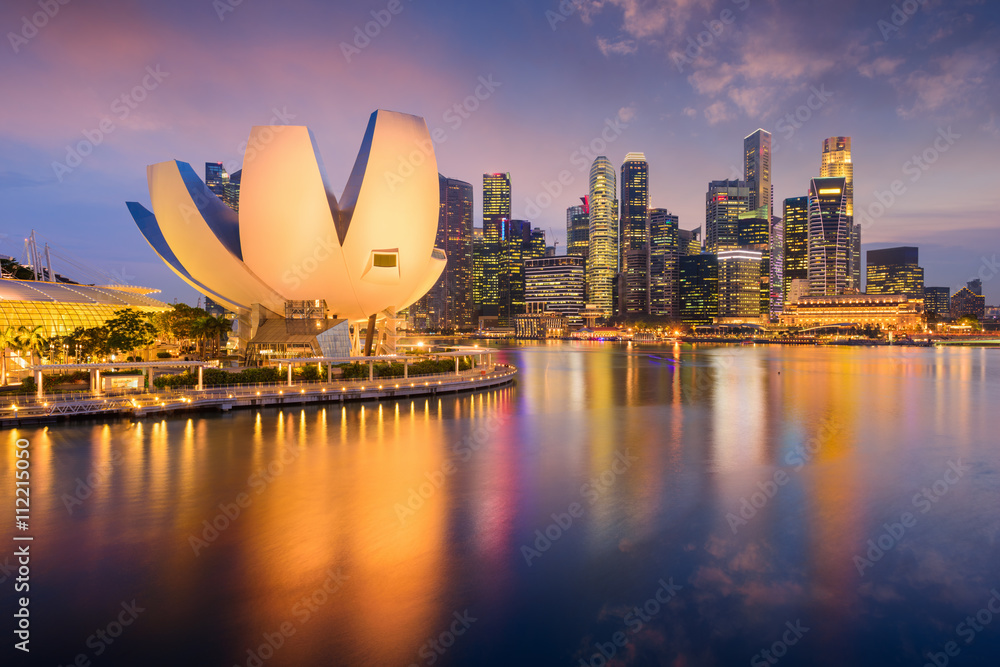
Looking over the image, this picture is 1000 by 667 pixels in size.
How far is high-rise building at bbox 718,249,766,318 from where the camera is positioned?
637 ft

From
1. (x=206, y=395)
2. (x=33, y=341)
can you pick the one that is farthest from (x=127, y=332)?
(x=206, y=395)

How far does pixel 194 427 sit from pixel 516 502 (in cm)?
1425

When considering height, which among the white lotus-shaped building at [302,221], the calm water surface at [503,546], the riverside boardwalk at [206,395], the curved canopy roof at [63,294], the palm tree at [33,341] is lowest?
the calm water surface at [503,546]

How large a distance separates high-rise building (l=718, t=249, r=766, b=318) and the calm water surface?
187 meters

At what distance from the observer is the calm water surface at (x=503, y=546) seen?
7395mm

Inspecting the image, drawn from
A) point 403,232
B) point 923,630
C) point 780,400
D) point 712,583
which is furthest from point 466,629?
point 780,400

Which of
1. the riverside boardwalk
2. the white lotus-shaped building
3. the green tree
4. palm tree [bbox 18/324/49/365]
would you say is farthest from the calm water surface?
the white lotus-shaped building

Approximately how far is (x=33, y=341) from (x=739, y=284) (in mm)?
200790

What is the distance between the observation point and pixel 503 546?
1026 cm

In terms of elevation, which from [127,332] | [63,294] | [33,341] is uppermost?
[63,294]

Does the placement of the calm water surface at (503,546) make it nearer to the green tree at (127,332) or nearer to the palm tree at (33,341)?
the palm tree at (33,341)

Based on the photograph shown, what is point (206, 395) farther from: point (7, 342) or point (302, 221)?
point (302, 221)

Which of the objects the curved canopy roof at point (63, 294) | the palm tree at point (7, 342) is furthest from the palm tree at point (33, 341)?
the curved canopy roof at point (63, 294)

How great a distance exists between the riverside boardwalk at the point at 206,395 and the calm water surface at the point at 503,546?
132cm
